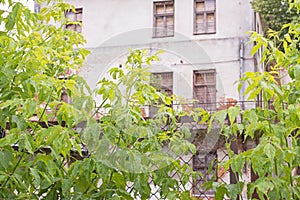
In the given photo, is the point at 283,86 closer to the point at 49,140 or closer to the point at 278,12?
the point at 49,140

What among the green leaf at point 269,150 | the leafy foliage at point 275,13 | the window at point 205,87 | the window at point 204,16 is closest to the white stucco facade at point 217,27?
the window at point 204,16

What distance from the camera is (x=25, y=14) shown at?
5.37 ft

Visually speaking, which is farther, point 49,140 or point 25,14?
point 25,14

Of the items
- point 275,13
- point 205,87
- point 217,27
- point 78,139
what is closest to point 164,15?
point 217,27

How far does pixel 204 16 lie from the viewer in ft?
29.3

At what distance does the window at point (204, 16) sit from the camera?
8.89 m

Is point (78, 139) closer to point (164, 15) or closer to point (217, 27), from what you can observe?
point (217, 27)

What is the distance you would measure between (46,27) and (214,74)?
5.51 meters

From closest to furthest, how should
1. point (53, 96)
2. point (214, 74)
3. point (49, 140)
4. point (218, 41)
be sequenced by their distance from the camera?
1. point (49, 140)
2. point (53, 96)
3. point (214, 74)
4. point (218, 41)

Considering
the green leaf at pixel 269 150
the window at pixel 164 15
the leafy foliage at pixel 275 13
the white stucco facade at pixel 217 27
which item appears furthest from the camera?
the leafy foliage at pixel 275 13

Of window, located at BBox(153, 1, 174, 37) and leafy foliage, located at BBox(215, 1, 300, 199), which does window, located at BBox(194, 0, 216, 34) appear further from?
leafy foliage, located at BBox(215, 1, 300, 199)

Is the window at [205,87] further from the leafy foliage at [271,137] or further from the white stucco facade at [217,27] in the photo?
the leafy foliage at [271,137]

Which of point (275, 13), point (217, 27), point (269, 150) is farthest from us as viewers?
point (275, 13)

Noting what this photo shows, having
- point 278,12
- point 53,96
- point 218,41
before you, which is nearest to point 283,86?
point 53,96
